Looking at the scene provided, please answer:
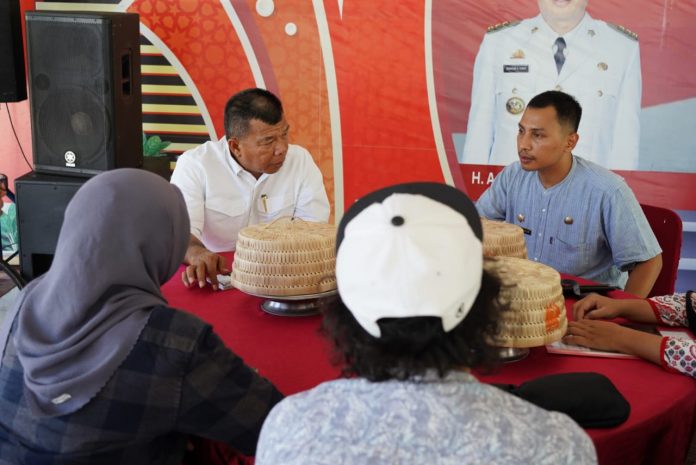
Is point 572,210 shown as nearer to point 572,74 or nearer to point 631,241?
point 631,241

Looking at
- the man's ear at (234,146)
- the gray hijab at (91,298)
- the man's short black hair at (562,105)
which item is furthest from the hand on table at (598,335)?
the man's ear at (234,146)

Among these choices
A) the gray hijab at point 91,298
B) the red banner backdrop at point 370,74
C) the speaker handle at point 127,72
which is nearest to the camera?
the gray hijab at point 91,298

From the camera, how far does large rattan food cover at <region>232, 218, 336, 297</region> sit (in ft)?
6.98

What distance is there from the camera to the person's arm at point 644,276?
280 cm

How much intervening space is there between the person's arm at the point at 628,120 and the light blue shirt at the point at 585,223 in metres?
1.21

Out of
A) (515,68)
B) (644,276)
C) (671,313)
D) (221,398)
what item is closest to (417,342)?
(221,398)

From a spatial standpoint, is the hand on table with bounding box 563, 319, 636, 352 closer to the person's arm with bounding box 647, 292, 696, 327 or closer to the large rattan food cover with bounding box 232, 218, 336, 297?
the person's arm with bounding box 647, 292, 696, 327

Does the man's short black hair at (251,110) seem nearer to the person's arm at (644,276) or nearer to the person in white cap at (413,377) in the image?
the person's arm at (644,276)

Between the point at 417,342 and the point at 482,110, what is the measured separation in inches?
131

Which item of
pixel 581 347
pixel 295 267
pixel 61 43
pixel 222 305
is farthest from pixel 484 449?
pixel 61 43

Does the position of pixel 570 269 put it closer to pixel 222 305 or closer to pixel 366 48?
pixel 222 305

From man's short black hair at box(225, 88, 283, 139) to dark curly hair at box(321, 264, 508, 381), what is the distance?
1903mm

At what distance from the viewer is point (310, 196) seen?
3322 millimetres

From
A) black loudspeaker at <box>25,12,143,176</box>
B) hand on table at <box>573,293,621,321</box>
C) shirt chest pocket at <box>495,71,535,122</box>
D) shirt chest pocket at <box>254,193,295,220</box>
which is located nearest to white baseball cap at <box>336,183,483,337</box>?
hand on table at <box>573,293,621,321</box>
